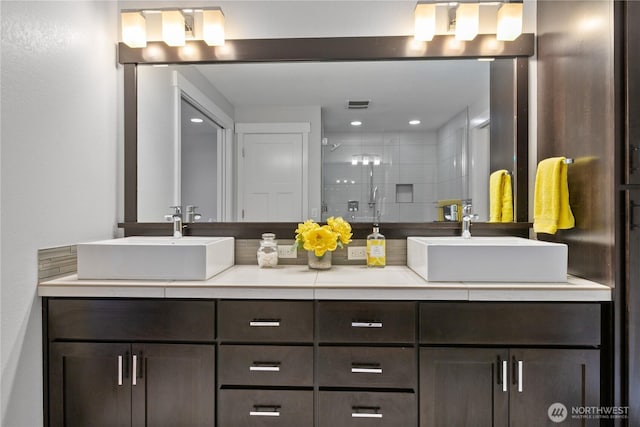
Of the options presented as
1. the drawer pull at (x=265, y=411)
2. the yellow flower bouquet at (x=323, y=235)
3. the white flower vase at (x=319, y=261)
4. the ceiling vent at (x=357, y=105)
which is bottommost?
the drawer pull at (x=265, y=411)

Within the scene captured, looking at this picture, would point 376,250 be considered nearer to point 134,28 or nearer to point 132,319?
point 132,319

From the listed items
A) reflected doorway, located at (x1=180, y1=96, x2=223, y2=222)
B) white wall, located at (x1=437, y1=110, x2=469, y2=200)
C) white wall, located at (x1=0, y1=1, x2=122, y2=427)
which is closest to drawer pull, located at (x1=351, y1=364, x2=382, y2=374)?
white wall, located at (x1=437, y1=110, x2=469, y2=200)

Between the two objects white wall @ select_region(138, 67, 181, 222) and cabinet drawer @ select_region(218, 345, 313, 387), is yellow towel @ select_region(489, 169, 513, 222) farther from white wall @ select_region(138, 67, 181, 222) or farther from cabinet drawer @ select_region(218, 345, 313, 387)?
white wall @ select_region(138, 67, 181, 222)

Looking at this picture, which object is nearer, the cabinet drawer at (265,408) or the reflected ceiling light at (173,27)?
the cabinet drawer at (265,408)

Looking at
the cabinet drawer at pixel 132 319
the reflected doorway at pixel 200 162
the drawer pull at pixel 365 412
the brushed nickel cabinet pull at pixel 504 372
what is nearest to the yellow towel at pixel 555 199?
the brushed nickel cabinet pull at pixel 504 372

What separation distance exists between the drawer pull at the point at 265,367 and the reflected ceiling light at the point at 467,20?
1.78 metres

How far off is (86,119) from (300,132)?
1.04 m

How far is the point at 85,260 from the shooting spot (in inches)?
59.1

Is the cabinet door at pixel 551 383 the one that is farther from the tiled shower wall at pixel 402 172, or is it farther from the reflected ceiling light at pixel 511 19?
the reflected ceiling light at pixel 511 19

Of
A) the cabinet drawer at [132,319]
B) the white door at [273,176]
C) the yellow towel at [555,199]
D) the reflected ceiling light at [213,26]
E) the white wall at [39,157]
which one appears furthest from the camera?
the white door at [273,176]

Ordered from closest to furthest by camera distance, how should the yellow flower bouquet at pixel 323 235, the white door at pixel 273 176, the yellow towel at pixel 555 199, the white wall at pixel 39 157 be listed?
1. the white wall at pixel 39 157
2. the yellow towel at pixel 555 199
3. the yellow flower bouquet at pixel 323 235
4. the white door at pixel 273 176

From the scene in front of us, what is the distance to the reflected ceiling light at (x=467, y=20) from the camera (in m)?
1.77

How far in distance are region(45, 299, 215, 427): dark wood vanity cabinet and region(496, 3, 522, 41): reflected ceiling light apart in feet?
6.23

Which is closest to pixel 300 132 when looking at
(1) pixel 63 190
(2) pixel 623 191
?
(1) pixel 63 190
